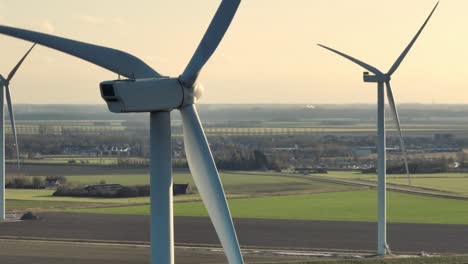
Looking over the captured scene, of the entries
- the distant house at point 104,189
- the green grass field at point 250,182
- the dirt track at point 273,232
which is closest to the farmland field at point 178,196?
the green grass field at point 250,182

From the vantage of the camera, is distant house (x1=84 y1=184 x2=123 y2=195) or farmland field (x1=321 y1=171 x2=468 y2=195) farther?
farmland field (x1=321 y1=171 x2=468 y2=195)

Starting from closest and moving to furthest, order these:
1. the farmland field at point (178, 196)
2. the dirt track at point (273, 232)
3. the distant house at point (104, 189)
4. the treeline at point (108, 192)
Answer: the dirt track at point (273, 232) → the farmland field at point (178, 196) → the treeline at point (108, 192) → the distant house at point (104, 189)

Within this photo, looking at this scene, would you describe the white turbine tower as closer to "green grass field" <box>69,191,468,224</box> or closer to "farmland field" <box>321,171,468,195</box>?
"green grass field" <box>69,191,468,224</box>

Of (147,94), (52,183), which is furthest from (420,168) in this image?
(147,94)

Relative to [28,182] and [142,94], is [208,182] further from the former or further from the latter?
[28,182]

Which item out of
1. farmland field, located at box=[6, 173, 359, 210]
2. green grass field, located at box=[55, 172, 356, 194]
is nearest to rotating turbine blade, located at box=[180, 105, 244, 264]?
farmland field, located at box=[6, 173, 359, 210]

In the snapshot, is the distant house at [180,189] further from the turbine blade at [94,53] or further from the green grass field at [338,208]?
the turbine blade at [94,53]

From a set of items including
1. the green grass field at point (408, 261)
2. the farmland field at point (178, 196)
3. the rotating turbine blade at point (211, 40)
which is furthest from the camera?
the farmland field at point (178, 196)
